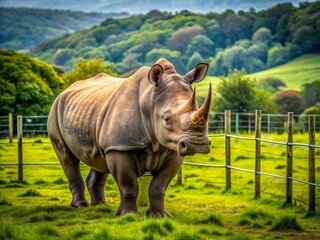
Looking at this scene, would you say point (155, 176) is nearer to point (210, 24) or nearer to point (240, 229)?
point (240, 229)

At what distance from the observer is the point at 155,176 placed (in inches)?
447

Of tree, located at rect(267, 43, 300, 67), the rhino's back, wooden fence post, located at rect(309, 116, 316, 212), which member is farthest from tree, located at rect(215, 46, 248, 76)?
wooden fence post, located at rect(309, 116, 316, 212)

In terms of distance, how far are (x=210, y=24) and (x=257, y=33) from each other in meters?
10.6

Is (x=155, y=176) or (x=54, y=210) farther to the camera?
(x=54, y=210)

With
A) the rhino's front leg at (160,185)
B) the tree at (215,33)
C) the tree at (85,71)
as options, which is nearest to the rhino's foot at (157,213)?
the rhino's front leg at (160,185)

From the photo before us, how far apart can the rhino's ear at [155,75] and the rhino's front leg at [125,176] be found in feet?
3.83

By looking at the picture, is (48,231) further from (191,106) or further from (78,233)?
(191,106)

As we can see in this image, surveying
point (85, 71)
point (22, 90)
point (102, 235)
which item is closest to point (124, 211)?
point (102, 235)

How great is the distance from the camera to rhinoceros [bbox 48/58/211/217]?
10078mm

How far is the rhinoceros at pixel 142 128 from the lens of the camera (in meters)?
10.1

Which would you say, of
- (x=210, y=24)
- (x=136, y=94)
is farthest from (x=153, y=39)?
(x=136, y=94)

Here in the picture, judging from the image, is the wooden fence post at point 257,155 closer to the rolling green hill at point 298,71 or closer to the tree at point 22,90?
the tree at point 22,90

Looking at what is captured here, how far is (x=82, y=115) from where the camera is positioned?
12375mm

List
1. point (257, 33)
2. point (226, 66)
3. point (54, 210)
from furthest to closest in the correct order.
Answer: point (257, 33), point (226, 66), point (54, 210)
